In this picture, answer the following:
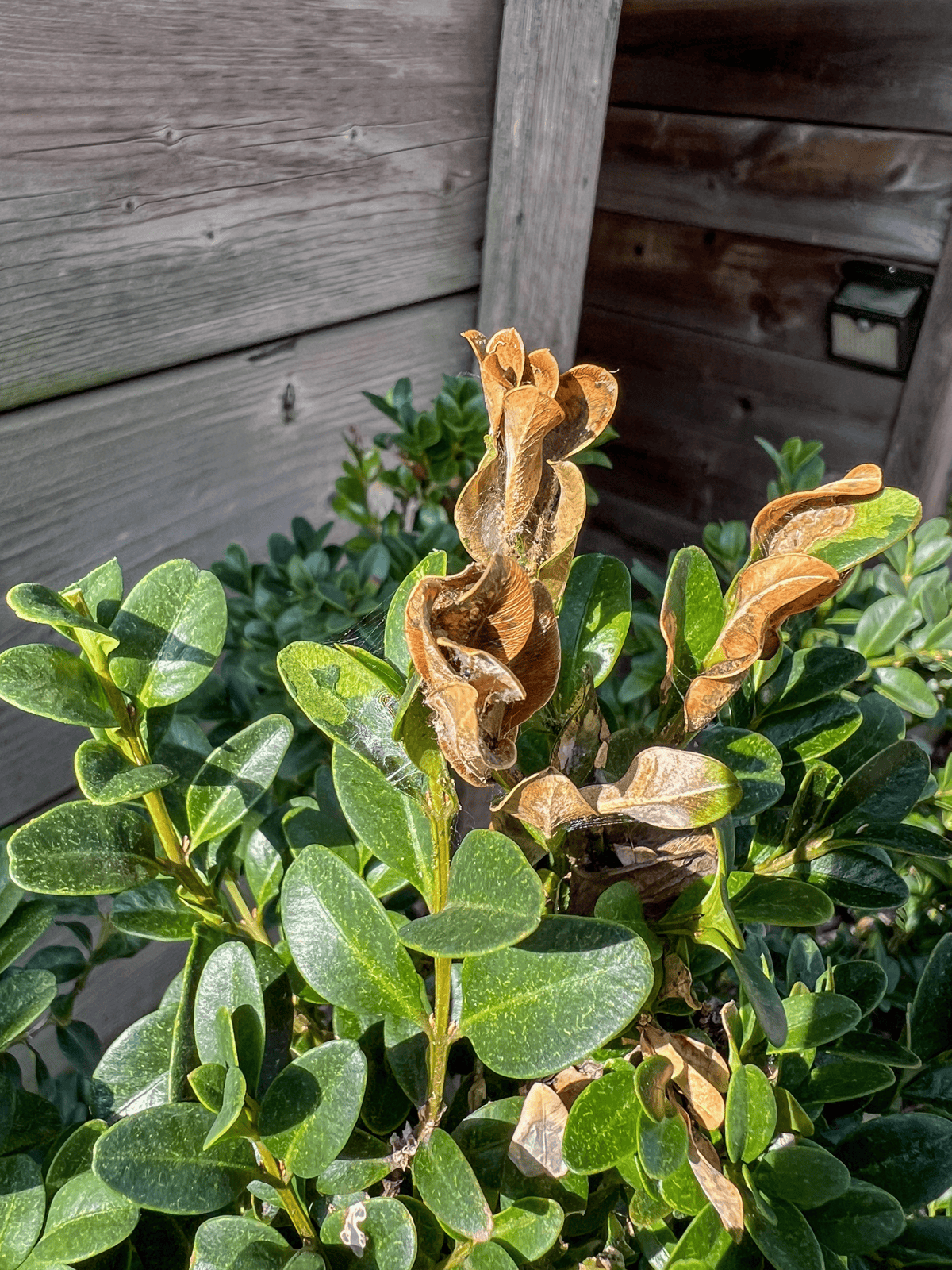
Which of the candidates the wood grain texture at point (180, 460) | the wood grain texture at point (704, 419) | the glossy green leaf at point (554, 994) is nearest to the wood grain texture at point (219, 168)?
the wood grain texture at point (180, 460)

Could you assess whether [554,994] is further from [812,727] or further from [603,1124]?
[812,727]

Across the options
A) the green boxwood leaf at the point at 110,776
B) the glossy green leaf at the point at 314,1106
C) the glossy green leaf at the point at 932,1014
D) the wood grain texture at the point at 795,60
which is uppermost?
the wood grain texture at the point at 795,60

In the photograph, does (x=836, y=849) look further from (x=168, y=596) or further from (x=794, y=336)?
(x=794, y=336)

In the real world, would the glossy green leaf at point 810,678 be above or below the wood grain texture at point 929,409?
above

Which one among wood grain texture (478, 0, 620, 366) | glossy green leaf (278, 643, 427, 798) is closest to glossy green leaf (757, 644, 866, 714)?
glossy green leaf (278, 643, 427, 798)

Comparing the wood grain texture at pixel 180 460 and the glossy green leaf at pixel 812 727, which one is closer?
the glossy green leaf at pixel 812 727

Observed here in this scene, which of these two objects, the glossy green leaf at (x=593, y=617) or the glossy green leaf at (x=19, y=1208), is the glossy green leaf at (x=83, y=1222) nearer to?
the glossy green leaf at (x=19, y=1208)
